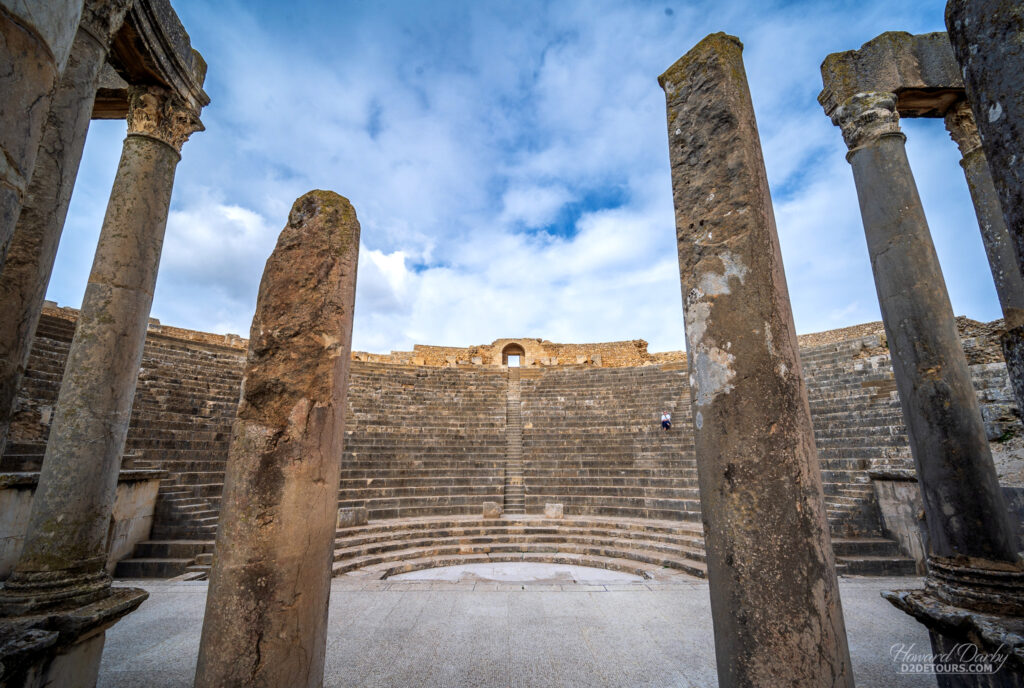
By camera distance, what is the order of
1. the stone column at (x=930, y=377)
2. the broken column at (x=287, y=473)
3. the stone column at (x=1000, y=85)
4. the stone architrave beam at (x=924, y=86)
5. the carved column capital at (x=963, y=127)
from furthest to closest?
the carved column capital at (x=963, y=127) → the stone architrave beam at (x=924, y=86) → the stone column at (x=930, y=377) → the broken column at (x=287, y=473) → the stone column at (x=1000, y=85)

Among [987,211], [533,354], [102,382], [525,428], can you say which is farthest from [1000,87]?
[533,354]

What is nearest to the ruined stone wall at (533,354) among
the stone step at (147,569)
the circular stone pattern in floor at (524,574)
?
the circular stone pattern in floor at (524,574)

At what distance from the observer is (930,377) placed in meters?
3.42

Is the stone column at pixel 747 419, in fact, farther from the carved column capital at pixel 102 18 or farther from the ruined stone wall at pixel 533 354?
the ruined stone wall at pixel 533 354

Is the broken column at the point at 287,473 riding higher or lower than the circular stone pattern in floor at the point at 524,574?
higher

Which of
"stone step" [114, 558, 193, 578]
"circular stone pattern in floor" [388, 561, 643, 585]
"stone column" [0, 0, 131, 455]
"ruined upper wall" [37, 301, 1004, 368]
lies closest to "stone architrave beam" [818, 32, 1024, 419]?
"circular stone pattern in floor" [388, 561, 643, 585]

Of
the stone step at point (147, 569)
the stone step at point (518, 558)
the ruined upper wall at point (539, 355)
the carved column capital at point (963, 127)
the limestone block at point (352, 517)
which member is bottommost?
the stone step at point (518, 558)

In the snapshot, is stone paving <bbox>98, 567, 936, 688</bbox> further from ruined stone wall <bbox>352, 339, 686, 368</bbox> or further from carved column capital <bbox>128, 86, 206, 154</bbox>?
ruined stone wall <bbox>352, 339, 686, 368</bbox>

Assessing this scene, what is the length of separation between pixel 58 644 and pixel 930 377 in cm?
587

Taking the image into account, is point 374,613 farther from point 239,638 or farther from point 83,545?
point 239,638

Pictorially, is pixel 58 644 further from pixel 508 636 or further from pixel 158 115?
pixel 158 115

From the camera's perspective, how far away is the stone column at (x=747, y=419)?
169 cm

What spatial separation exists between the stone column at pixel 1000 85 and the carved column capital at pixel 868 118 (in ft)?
8.99

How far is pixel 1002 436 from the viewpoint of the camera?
5629 millimetres
